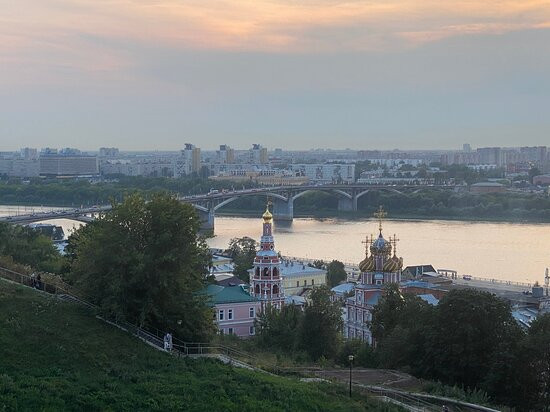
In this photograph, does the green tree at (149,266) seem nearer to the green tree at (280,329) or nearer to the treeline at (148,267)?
the treeline at (148,267)

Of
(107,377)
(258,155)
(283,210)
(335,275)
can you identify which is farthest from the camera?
(258,155)

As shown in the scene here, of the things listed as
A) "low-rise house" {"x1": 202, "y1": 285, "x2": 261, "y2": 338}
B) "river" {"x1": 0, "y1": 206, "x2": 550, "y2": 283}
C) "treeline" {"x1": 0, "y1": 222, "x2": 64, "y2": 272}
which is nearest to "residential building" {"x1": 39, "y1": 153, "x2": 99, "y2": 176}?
"river" {"x1": 0, "y1": 206, "x2": 550, "y2": 283}

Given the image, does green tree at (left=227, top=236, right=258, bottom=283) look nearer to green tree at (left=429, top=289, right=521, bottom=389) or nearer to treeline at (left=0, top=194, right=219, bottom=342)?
green tree at (left=429, top=289, right=521, bottom=389)

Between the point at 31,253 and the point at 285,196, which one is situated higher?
the point at 31,253

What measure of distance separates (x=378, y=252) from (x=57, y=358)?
7646 millimetres

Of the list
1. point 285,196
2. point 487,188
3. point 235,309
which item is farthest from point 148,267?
point 487,188

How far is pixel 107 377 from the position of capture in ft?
16.1

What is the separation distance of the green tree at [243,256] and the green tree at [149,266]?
7943mm

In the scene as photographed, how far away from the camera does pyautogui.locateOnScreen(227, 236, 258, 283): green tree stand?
14845 mm

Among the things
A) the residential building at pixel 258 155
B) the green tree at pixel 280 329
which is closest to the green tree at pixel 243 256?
the green tree at pixel 280 329

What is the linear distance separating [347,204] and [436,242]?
13.3m

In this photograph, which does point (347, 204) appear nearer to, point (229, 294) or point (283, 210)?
point (283, 210)

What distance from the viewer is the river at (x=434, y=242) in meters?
18.5

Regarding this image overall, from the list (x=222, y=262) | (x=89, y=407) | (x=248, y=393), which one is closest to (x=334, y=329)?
(x=248, y=393)
